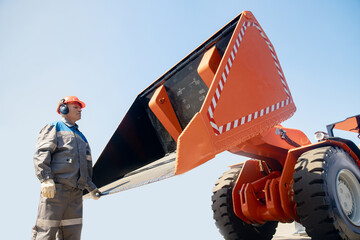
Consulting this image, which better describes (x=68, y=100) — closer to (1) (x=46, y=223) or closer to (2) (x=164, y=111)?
(2) (x=164, y=111)

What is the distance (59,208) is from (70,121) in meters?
1.08

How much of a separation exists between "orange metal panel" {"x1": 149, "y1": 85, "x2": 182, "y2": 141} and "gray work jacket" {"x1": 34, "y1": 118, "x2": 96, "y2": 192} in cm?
107

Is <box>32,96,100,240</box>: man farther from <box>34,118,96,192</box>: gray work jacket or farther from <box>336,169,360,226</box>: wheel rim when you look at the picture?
<box>336,169,360,226</box>: wheel rim

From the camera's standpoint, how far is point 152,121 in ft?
14.0

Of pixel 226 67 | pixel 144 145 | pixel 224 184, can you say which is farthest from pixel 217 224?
pixel 226 67

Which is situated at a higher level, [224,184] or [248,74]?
[248,74]

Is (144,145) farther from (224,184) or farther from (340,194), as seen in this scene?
(340,194)

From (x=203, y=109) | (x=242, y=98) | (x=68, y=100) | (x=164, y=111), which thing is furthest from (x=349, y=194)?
(x=68, y=100)

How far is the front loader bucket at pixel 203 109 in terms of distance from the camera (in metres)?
2.46

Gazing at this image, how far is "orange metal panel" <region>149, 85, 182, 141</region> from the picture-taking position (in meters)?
3.84

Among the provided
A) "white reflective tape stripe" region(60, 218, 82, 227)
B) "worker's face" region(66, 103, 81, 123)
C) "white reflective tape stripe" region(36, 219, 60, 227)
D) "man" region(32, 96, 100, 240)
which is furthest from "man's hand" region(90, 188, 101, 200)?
"worker's face" region(66, 103, 81, 123)

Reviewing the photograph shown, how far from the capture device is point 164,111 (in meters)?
3.86

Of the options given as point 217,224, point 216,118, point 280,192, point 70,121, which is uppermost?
point 70,121

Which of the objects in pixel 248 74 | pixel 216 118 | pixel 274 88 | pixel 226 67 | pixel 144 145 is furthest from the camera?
pixel 144 145
